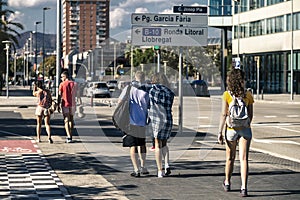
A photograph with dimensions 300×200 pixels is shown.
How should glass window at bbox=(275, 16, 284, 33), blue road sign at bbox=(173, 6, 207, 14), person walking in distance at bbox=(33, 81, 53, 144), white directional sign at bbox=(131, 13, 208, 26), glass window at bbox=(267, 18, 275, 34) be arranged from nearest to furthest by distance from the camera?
person walking in distance at bbox=(33, 81, 53, 144), white directional sign at bbox=(131, 13, 208, 26), blue road sign at bbox=(173, 6, 207, 14), glass window at bbox=(275, 16, 284, 33), glass window at bbox=(267, 18, 275, 34)

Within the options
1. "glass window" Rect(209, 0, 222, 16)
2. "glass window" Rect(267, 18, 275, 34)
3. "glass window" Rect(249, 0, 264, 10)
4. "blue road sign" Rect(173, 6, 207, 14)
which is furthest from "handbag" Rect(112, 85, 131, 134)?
"glass window" Rect(209, 0, 222, 16)

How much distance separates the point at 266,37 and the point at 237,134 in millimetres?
65378

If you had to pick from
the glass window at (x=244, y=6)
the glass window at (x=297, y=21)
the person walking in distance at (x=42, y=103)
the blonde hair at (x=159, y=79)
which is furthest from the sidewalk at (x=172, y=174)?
the glass window at (x=244, y=6)

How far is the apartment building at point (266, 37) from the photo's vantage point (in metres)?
67.9

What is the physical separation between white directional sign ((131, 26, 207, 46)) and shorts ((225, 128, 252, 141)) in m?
9.49

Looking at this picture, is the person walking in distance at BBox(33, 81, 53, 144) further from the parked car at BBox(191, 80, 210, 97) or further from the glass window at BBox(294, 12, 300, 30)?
the glass window at BBox(294, 12, 300, 30)

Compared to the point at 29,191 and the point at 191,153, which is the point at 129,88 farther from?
the point at 191,153

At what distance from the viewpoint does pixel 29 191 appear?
10039 mm

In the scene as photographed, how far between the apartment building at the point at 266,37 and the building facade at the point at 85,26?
48855 mm

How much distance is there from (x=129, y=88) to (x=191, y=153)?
4.02m

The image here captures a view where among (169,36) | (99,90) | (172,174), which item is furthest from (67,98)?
(99,90)

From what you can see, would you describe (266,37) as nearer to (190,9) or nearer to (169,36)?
(190,9)

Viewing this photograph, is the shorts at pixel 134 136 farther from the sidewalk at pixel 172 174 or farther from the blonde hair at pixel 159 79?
the blonde hair at pixel 159 79

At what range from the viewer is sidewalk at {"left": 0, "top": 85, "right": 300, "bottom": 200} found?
991 centimetres
